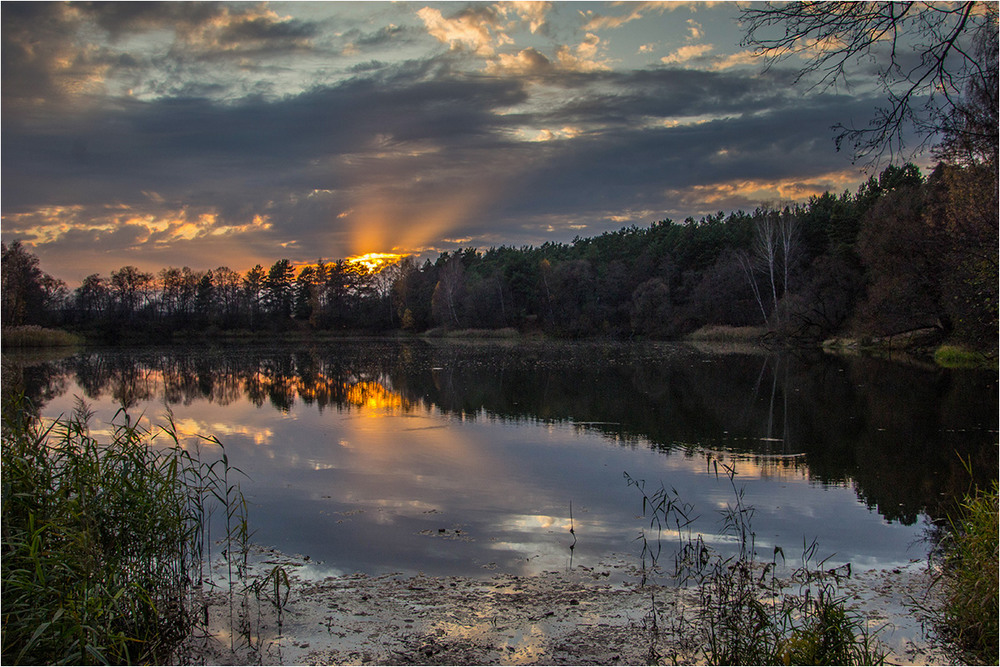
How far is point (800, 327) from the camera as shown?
43375 millimetres

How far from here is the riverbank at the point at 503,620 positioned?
430 cm

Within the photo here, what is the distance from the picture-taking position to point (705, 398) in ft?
59.0

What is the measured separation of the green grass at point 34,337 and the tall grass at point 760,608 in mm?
46126

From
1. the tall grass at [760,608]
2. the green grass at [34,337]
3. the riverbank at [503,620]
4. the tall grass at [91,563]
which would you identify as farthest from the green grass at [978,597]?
the green grass at [34,337]

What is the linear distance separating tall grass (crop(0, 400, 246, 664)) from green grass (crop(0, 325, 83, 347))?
42887 mm

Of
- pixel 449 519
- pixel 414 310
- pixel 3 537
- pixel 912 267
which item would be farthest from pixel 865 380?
pixel 414 310

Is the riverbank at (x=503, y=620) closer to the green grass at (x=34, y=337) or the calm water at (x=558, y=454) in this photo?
the calm water at (x=558, y=454)

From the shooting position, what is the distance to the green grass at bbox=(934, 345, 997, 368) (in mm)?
24812

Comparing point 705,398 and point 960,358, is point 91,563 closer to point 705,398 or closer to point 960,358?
point 705,398

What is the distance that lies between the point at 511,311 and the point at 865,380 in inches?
2126

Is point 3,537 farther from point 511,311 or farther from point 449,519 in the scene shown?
point 511,311

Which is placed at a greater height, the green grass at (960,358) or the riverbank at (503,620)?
the green grass at (960,358)

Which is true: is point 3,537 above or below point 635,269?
below

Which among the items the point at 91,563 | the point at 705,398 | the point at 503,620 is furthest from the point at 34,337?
the point at 503,620
